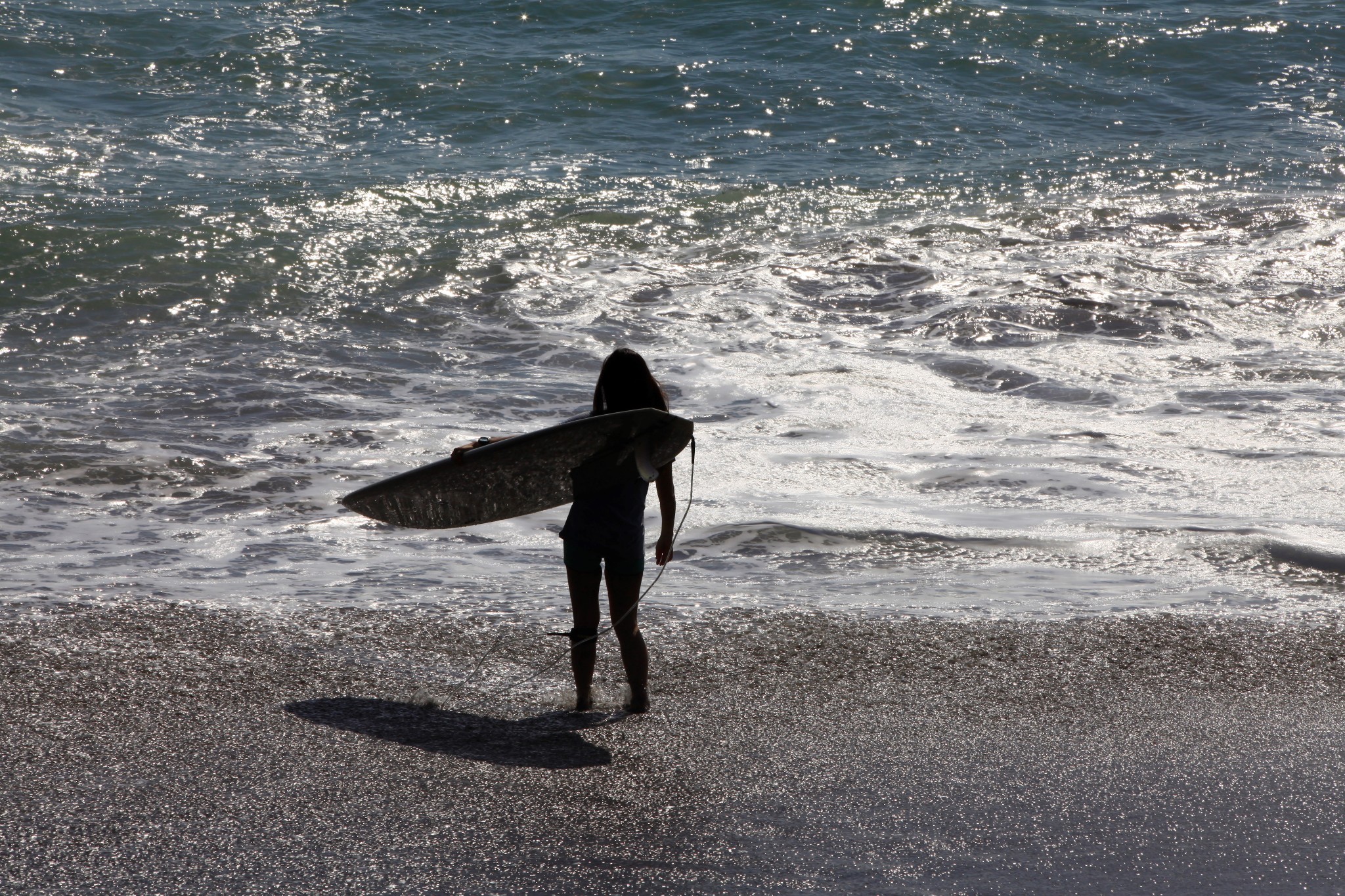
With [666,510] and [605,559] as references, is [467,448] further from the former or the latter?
[666,510]

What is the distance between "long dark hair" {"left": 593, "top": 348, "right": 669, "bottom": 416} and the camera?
4434 mm

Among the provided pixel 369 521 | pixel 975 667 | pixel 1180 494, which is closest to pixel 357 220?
pixel 369 521

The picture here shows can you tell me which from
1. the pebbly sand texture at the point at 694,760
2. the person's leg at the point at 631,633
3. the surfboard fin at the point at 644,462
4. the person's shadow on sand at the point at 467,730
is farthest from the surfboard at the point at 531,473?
the person's shadow on sand at the point at 467,730

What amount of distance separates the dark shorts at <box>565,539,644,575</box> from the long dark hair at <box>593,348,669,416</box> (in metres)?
0.51

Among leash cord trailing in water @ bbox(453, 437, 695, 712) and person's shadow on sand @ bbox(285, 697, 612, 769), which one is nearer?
person's shadow on sand @ bbox(285, 697, 612, 769)

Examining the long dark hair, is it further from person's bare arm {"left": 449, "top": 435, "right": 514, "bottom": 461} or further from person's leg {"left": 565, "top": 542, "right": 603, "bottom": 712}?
person's leg {"left": 565, "top": 542, "right": 603, "bottom": 712}

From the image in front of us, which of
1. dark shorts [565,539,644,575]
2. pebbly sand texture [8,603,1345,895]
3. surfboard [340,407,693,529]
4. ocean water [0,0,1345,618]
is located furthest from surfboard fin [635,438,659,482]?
ocean water [0,0,1345,618]

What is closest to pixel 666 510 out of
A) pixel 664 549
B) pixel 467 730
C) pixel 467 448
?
pixel 664 549

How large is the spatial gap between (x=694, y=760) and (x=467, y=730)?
84 cm

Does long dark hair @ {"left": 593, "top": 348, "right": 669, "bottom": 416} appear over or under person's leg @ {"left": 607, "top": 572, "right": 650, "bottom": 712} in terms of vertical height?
over

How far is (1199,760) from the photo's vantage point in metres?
4.05

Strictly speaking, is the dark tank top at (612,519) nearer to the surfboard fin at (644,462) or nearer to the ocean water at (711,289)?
the surfboard fin at (644,462)

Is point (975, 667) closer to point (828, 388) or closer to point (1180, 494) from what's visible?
point (1180, 494)

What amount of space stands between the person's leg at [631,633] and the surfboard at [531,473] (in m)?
0.35
